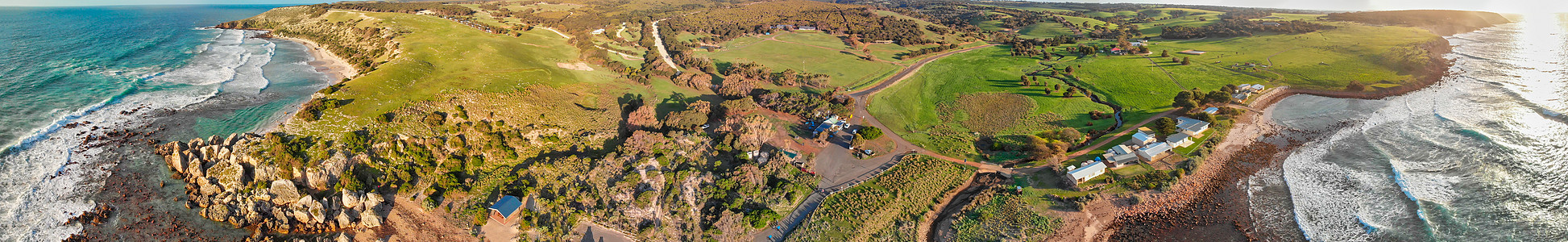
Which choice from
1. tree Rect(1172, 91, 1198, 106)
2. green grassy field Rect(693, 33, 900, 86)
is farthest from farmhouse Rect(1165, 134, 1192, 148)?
green grassy field Rect(693, 33, 900, 86)

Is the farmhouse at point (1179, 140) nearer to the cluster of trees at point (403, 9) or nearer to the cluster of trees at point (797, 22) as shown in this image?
the cluster of trees at point (797, 22)

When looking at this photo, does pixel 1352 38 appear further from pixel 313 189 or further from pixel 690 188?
pixel 313 189

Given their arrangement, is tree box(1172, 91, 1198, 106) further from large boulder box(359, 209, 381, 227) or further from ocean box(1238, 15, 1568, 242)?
large boulder box(359, 209, 381, 227)

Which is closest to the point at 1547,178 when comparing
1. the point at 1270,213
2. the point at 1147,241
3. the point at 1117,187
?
the point at 1270,213

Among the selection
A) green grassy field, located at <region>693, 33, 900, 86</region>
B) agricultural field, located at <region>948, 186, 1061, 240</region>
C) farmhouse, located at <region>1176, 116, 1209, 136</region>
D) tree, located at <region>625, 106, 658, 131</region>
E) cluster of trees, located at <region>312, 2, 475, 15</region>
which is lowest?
agricultural field, located at <region>948, 186, 1061, 240</region>

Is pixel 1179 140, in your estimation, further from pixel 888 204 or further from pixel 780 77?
pixel 780 77

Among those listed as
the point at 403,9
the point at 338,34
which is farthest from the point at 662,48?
the point at 403,9
